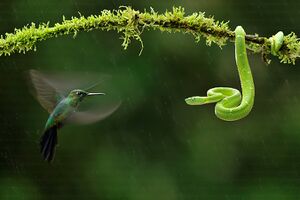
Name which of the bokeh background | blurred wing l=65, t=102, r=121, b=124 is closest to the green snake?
blurred wing l=65, t=102, r=121, b=124

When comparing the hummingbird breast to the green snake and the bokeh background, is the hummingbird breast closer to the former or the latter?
the green snake

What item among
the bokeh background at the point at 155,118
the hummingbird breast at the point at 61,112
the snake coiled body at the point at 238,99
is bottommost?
the snake coiled body at the point at 238,99

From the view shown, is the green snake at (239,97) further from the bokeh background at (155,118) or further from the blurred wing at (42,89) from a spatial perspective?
the bokeh background at (155,118)

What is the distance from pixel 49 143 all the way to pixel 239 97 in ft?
1.90

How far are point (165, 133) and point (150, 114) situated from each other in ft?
0.92

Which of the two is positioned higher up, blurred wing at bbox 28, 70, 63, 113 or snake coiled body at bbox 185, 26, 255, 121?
blurred wing at bbox 28, 70, 63, 113

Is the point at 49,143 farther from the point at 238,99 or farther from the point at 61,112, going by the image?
the point at 238,99

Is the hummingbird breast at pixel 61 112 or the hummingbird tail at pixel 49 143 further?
the hummingbird breast at pixel 61 112

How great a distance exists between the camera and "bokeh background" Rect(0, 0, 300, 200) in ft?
17.9

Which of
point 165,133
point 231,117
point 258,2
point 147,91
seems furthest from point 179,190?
point 231,117

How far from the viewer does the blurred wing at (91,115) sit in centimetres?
185

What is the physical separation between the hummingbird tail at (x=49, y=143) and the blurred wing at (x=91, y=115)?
0.07m

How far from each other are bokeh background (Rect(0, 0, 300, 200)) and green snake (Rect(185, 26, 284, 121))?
3610 mm

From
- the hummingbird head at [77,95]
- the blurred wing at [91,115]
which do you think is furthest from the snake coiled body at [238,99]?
the hummingbird head at [77,95]
